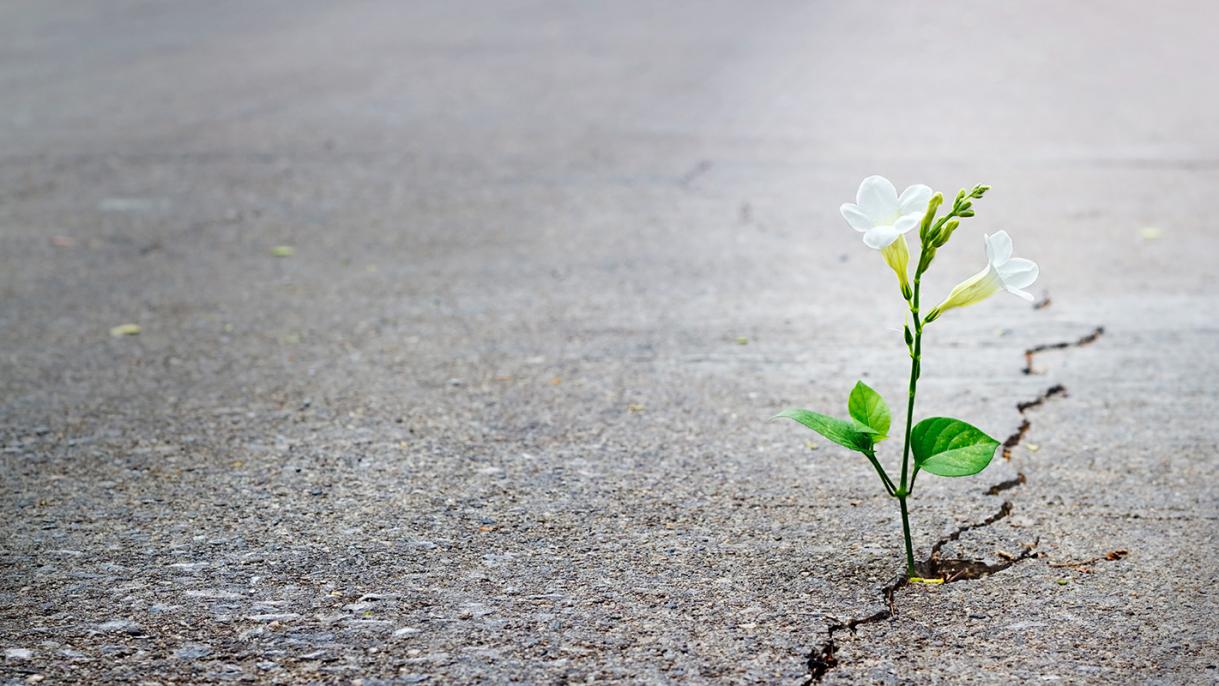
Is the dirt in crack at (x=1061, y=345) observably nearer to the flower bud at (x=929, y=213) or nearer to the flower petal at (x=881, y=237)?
the flower bud at (x=929, y=213)

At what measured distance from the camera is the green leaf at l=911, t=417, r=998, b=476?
2510 mm

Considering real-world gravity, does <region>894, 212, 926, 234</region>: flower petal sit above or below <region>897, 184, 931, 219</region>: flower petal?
below

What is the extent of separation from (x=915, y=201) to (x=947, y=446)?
1.87 feet

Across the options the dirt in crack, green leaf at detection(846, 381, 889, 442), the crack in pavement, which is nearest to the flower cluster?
green leaf at detection(846, 381, 889, 442)

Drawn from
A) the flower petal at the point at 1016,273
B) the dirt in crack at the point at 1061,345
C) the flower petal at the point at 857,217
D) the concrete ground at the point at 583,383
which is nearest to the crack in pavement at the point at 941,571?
the concrete ground at the point at 583,383

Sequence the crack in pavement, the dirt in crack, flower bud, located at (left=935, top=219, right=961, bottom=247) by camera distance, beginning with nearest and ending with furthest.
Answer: flower bud, located at (left=935, top=219, right=961, bottom=247) < the crack in pavement < the dirt in crack

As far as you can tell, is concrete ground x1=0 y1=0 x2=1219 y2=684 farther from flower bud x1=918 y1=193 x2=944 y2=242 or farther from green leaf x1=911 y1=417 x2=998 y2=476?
flower bud x1=918 y1=193 x2=944 y2=242

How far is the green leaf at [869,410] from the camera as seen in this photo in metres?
2.60

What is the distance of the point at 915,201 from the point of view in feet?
7.77

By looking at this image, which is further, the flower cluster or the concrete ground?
the concrete ground

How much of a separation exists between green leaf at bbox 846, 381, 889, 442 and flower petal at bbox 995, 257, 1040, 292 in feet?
1.30

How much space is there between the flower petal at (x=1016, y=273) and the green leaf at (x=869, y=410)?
40 centimetres

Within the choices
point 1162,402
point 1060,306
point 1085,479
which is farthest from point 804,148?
point 1085,479

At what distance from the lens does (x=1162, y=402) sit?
3.73 meters
